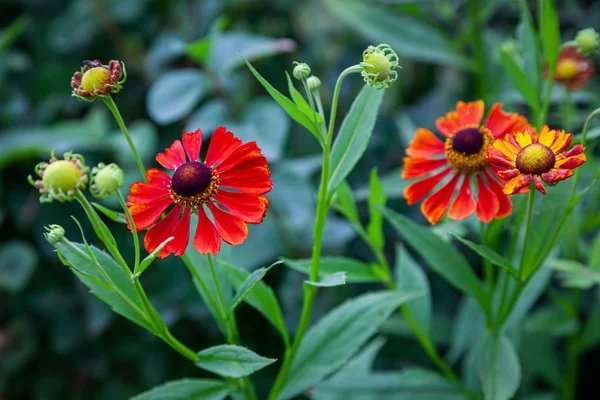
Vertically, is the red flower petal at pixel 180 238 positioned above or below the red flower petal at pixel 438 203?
above

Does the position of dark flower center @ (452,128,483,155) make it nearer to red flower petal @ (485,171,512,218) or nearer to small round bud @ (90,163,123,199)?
red flower petal @ (485,171,512,218)

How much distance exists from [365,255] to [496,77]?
0.52 metres

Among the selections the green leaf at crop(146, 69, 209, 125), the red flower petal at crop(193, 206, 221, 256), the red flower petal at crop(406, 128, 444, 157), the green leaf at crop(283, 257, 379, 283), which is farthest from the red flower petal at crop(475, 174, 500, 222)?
the green leaf at crop(146, 69, 209, 125)

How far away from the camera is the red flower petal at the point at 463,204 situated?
2.47 ft

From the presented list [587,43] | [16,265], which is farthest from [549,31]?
[16,265]

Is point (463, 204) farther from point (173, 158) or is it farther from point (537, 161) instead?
point (173, 158)

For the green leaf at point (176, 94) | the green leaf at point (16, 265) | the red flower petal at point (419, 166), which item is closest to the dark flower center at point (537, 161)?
the red flower petal at point (419, 166)

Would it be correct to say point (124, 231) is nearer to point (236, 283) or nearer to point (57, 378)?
point (57, 378)

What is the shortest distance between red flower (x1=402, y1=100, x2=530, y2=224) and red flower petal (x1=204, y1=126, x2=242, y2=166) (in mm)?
251

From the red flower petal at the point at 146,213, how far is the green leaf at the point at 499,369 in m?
0.47

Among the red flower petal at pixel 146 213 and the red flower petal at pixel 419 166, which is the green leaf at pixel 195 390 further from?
the red flower petal at pixel 419 166

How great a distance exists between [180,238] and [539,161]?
38 centimetres

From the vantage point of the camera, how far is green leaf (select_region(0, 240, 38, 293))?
52.3 inches

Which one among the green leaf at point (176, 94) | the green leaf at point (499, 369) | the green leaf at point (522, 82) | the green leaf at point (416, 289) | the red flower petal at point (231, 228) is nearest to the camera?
the red flower petal at point (231, 228)
